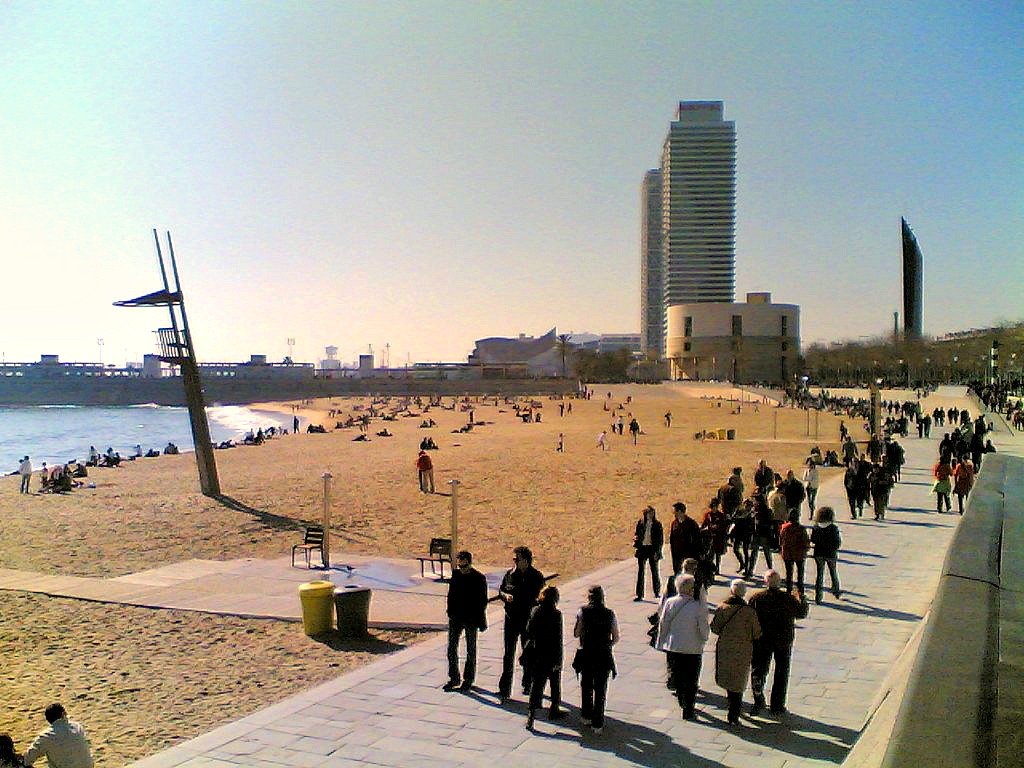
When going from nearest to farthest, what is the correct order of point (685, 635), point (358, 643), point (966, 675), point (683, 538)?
point (966, 675) → point (685, 635) → point (683, 538) → point (358, 643)

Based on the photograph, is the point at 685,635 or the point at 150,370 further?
the point at 150,370

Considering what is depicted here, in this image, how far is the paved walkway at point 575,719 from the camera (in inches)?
239

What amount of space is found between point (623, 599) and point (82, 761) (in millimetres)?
6501

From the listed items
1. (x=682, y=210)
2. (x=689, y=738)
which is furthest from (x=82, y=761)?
(x=682, y=210)

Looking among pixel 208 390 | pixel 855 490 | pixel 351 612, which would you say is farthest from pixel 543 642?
pixel 208 390

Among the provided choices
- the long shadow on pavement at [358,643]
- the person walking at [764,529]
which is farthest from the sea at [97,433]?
the person walking at [764,529]

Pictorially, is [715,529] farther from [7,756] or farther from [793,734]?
[7,756]

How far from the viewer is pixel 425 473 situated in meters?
24.1

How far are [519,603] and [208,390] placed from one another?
5430 inches

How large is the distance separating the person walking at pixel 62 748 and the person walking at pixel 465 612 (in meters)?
2.89

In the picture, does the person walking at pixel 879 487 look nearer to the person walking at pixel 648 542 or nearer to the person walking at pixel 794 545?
the person walking at pixel 794 545

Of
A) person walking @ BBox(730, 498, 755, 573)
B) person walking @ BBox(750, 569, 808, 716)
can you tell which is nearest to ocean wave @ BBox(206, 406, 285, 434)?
person walking @ BBox(730, 498, 755, 573)

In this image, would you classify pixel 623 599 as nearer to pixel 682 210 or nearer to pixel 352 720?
pixel 352 720

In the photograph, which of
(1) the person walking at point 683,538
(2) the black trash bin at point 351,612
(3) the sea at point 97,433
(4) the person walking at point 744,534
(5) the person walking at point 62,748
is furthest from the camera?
(3) the sea at point 97,433
